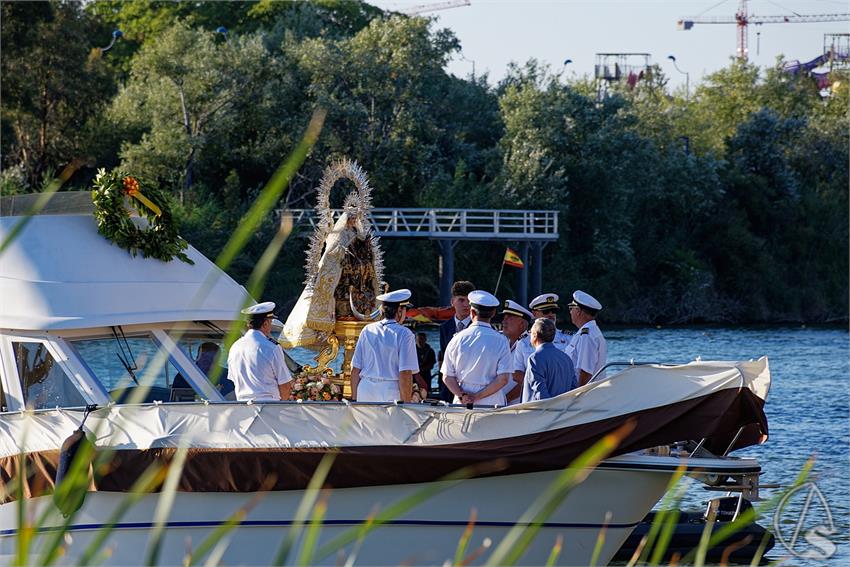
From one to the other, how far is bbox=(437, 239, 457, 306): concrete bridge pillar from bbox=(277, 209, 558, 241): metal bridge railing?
17.9 inches

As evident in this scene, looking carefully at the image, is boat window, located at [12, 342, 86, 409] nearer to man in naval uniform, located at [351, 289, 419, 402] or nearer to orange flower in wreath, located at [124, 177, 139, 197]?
orange flower in wreath, located at [124, 177, 139, 197]

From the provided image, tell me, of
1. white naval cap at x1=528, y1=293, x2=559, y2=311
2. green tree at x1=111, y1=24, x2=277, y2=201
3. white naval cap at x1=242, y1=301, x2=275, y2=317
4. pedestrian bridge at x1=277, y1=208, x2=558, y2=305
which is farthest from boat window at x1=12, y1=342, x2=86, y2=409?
green tree at x1=111, y1=24, x2=277, y2=201

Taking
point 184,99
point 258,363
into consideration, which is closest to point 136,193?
point 258,363

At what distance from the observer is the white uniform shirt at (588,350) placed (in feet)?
37.2

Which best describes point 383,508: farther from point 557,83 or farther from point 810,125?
point 810,125

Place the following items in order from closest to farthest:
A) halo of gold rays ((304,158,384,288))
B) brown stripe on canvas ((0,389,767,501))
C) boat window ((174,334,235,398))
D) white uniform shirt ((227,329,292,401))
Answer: brown stripe on canvas ((0,389,767,501))
white uniform shirt ((227,329,292,401))
boat window ((174,334,235,398))
halo of gold rays ((304,158,384,288))

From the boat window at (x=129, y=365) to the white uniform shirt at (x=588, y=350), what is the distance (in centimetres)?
326

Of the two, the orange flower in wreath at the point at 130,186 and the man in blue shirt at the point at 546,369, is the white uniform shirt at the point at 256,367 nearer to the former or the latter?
the man in blue shirt at the point at 546,369

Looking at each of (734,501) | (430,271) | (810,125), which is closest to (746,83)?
(810,125)

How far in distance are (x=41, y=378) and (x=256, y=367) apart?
1777mm

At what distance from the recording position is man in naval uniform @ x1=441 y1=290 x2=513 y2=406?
997 cm

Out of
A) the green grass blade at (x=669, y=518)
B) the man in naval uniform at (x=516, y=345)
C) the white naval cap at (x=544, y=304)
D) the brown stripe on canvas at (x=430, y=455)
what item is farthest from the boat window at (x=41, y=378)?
the green grass blade at (x=669, y=518)

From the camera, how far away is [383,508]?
378 inches

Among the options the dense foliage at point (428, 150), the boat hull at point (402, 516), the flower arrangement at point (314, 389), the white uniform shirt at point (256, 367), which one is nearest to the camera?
the boat hull at point (402, 516)
